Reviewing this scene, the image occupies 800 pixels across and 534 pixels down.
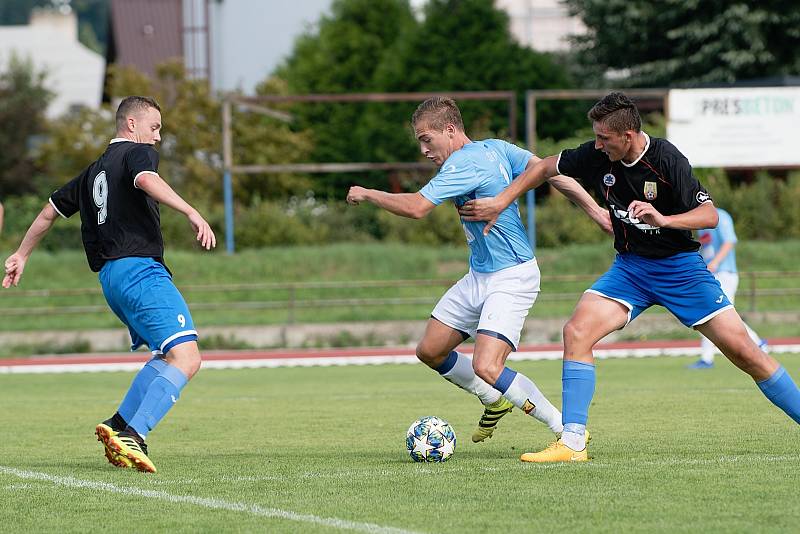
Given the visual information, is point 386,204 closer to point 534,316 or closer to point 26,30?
point 534,316

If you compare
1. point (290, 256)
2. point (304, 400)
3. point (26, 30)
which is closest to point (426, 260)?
point (290, 256)

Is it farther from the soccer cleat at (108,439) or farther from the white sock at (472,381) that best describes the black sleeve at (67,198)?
the white sock at (472,381)

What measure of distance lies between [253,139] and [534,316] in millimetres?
13469

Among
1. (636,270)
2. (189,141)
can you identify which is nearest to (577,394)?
(636,270)

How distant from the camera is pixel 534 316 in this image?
24.9m

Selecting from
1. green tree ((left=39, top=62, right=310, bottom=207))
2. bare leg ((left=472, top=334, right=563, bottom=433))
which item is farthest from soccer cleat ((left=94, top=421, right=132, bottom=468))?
green tree ((left=39, top=62, right=310, bottom=207))

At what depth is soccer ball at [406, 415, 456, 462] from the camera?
7.98m

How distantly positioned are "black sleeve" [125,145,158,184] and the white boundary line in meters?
11.9

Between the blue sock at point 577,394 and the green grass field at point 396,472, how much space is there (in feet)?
0.89

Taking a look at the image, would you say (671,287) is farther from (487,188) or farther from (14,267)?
(14,267)

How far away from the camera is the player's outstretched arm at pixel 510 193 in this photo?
794 centimetres

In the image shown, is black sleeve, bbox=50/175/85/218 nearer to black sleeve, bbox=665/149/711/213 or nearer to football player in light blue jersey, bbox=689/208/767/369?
black sleeve, bbox=665/149/711/213

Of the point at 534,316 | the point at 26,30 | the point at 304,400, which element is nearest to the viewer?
the point at 304,400

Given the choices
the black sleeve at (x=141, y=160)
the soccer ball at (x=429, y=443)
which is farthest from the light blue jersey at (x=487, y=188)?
the black sleeve at (x=141, y=160)
